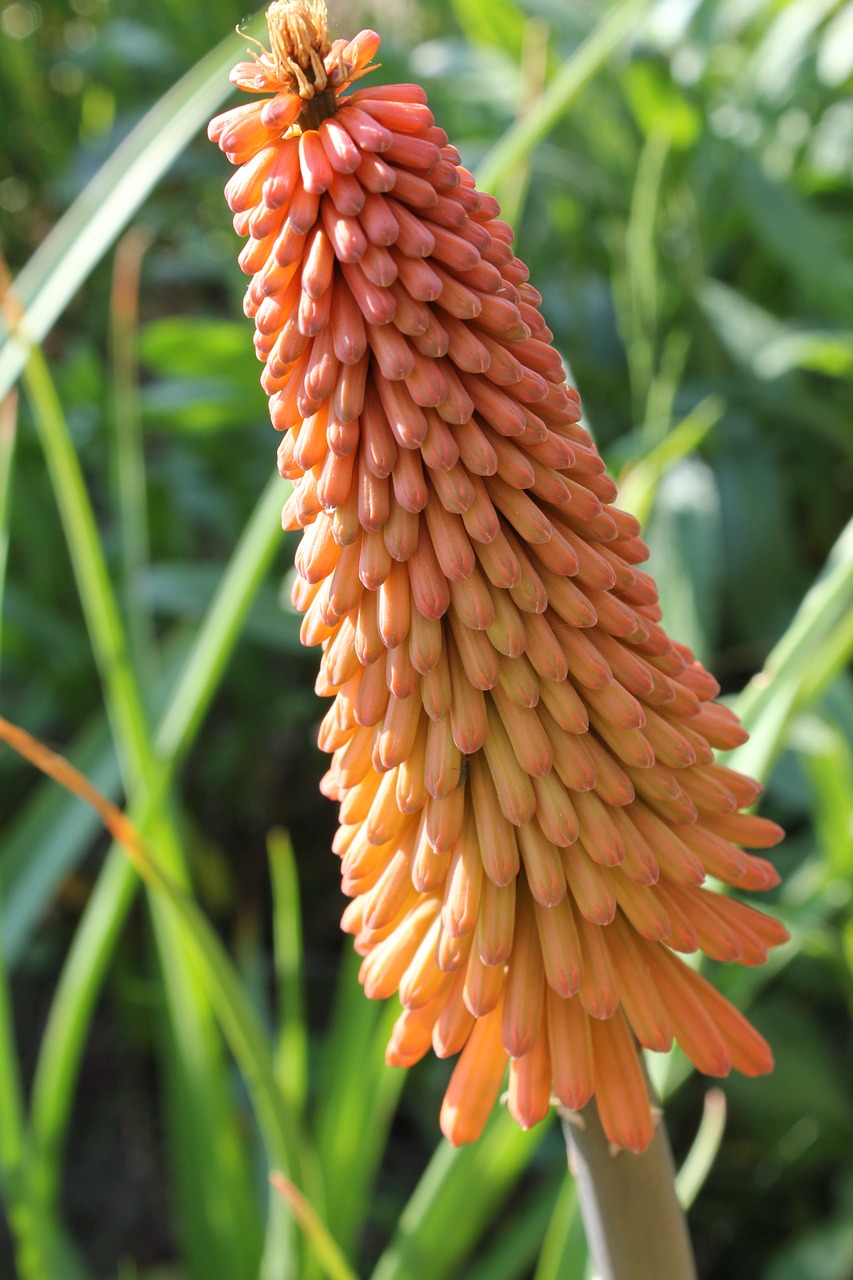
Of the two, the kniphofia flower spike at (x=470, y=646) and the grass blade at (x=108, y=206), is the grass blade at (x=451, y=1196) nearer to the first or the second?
the kniphofia flower spike at (x=470, y=646)

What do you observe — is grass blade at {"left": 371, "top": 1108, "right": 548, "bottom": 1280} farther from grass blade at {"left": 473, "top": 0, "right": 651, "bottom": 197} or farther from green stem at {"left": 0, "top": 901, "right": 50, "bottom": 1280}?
grass blade at {"left": 473, "top": 0, "right": 651, "bottom": 197}

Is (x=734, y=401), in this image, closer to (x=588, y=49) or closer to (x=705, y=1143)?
(x=588, y=49)

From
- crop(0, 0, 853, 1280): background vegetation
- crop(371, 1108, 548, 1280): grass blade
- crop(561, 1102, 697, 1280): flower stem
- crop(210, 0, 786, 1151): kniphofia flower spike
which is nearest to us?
crop(210, 0, 786, 1151): kniphofia flower spike

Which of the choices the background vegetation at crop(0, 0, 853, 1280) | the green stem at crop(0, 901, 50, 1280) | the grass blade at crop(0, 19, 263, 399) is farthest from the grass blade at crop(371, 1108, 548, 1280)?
the grass blade at crop(0, 19, 263, 399)

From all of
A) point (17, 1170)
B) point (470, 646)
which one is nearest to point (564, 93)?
point (470, 646)

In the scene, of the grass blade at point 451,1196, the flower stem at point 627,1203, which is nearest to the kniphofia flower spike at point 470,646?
the flower stem at point 627,1203

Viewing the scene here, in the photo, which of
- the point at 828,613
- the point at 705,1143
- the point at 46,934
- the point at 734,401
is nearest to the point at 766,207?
the point at 734,401
